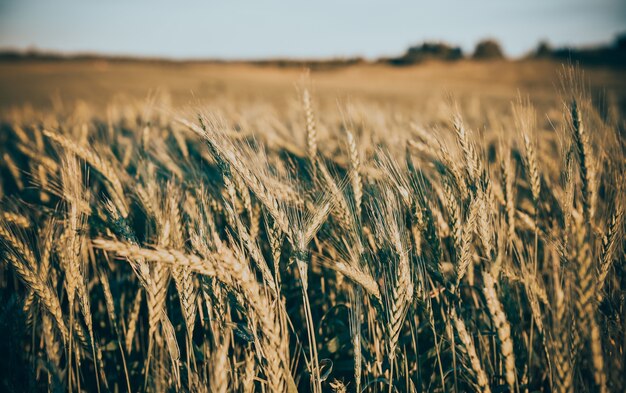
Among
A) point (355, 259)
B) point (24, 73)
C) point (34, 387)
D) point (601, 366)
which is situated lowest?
point (34, 387)

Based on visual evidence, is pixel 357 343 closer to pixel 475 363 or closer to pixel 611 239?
pixel 475 363

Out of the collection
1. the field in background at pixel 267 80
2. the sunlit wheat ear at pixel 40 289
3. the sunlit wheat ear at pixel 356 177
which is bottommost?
the sunlit wheat ear at pixel 40 289

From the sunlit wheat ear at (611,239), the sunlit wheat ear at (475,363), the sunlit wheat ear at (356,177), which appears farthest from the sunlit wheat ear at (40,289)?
the sunlit wheat ear at (611,239)

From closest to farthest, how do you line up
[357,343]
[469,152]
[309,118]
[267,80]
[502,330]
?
[502,330] → [357,343] → [469,152] → [309,118] → [267,80]

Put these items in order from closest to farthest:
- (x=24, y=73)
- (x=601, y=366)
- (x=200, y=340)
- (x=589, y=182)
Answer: (x=601, y=366), (x=589, y=182), (x=200, y=340), (x=24, y=73)

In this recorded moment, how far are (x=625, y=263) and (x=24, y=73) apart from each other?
37.6 m

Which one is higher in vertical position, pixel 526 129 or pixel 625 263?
pixel 526 129

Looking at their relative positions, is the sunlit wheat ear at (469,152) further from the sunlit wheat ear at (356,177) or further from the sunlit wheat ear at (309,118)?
the sunlit wheat ear at (309,118)

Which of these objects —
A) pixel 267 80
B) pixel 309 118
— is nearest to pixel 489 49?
pixel 267 80

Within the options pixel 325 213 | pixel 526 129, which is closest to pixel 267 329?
pixel 325 213

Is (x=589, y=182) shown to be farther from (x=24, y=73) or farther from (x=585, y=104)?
(x=24, y=73)

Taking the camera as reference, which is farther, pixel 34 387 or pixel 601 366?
pixel 34 387

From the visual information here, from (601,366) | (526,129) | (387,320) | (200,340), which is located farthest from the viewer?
(200,340)

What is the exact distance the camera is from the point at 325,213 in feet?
4.00
